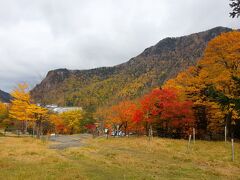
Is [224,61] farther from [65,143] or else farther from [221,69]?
[65,143]

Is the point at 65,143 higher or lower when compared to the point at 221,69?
lower

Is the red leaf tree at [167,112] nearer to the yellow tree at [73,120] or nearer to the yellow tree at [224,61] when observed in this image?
the yellow tree at [224,61]

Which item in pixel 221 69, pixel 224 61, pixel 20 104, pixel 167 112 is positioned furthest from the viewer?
pixel 20 104

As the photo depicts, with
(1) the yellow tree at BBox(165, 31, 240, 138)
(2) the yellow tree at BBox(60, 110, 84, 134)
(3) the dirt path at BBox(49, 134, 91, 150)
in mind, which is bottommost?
(3) the dirt path at BBox(49, 134, 91, 150)

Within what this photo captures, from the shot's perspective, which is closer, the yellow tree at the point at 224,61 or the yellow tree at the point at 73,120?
the yellow tree at the point at 224,61

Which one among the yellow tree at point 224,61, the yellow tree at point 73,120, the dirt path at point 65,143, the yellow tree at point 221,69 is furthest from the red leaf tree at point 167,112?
the yellow tree at point 73,120

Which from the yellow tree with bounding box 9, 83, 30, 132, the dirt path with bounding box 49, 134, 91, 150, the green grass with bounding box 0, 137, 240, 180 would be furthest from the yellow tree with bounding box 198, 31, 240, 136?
the yellow tree with bounding box 9, 83, 30, 132

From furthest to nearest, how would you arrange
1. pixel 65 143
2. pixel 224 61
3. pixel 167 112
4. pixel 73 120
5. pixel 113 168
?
pixel 73 120 < pixel 167 112 < pixel 65 143 < pixel 224 61 < pixel 113 168

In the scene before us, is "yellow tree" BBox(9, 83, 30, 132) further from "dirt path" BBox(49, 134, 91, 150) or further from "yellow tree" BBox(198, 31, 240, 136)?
"yellow tree" BBox(198, 31, 240, 136)

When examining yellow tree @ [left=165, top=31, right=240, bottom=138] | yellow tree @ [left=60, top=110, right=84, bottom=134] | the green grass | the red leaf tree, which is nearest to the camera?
the green grass

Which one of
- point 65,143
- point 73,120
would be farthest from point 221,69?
point 73,120

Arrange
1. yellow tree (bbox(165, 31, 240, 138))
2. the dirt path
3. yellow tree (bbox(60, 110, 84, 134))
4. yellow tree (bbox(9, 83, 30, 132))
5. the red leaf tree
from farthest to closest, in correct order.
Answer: yellow tree (bbox(60, 110, 84, 134))
yellow tree (bbox(9, 83, 30, 132))
the red leaf tree
the dirt path
yellow tree (bbox(165, 31, 240, 138))

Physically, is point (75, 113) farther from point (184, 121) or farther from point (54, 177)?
point (54, 177)

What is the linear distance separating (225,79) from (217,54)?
13.2ft
